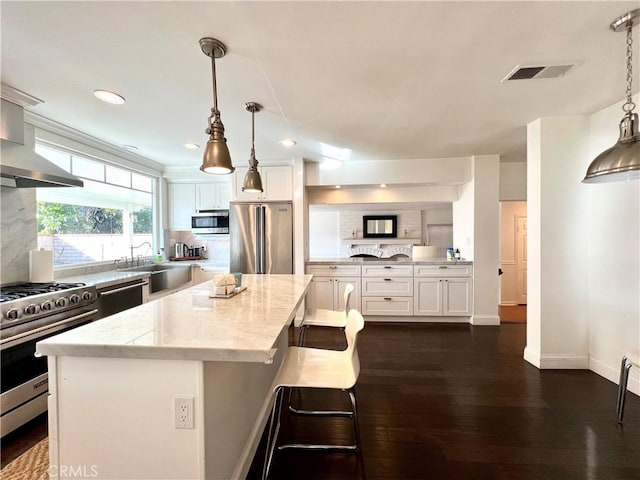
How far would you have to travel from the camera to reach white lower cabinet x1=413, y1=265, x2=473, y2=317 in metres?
4.19

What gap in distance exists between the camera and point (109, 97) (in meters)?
2.26

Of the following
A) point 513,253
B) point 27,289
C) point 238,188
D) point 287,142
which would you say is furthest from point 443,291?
point 27,289

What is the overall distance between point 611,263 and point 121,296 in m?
4.61

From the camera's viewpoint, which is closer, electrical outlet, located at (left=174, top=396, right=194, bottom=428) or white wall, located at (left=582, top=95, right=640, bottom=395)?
electrical outlet, located at (left=174, top=396, right=194, bottom=428)

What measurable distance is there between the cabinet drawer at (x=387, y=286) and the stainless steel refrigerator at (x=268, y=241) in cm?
120

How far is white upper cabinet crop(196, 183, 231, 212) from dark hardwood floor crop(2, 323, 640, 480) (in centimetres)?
324

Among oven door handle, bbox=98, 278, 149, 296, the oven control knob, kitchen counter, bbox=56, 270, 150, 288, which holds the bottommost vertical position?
oven door handle, bbox=98, 278, 149, 296

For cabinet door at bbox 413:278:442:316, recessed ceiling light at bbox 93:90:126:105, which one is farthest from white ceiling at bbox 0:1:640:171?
cabinet door at bbox 413:278:442:316

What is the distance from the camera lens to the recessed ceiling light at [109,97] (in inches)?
86.4

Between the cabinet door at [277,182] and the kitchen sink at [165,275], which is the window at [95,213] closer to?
the kitchen sink at [165,275]

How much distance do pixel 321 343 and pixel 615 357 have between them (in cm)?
277

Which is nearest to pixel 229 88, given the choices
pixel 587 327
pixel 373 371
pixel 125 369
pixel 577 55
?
pixel 125 369

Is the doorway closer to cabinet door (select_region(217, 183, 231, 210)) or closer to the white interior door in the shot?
the white interior door

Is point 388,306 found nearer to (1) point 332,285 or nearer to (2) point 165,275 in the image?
(1) point 332,285
